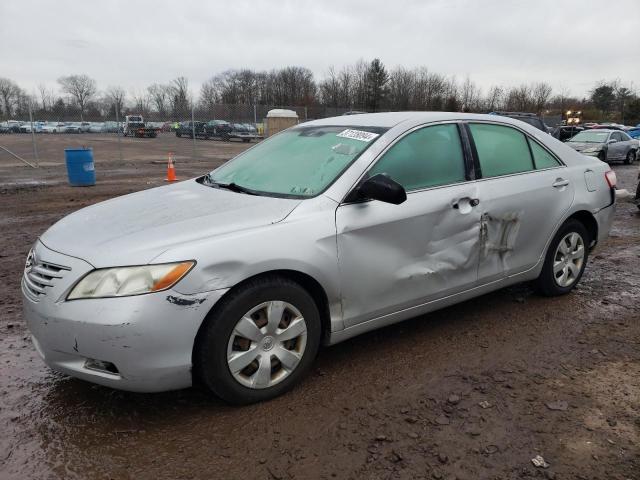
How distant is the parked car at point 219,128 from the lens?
3467cm

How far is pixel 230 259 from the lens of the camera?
259 centimetres

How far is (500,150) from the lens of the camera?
398cm

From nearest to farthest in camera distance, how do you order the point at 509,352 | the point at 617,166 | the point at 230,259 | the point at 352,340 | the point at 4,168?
the point at 230,259 → the point at 509,352 → the point at 352,340 → the point at 4,168 → the point at 617,166

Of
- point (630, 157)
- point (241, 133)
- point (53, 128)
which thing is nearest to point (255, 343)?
point (630, 157)

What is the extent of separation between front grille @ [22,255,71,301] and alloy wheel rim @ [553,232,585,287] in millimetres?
3796

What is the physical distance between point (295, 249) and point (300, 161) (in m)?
0.96

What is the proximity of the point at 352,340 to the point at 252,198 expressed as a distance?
1.35m

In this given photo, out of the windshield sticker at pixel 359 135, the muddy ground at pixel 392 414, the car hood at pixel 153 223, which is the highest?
the windshield sticker at pixel 359 135

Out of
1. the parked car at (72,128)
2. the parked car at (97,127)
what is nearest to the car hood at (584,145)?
the parked car at (72,128)

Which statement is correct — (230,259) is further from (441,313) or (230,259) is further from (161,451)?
(441,313)

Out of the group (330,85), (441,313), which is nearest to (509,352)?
(441,313)

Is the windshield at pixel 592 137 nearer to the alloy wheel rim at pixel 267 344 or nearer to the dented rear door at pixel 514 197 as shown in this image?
the dented rear door at pixel 514 197

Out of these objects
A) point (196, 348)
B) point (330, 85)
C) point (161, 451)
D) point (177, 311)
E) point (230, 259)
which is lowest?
point (161, 451)

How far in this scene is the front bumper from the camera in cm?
241
